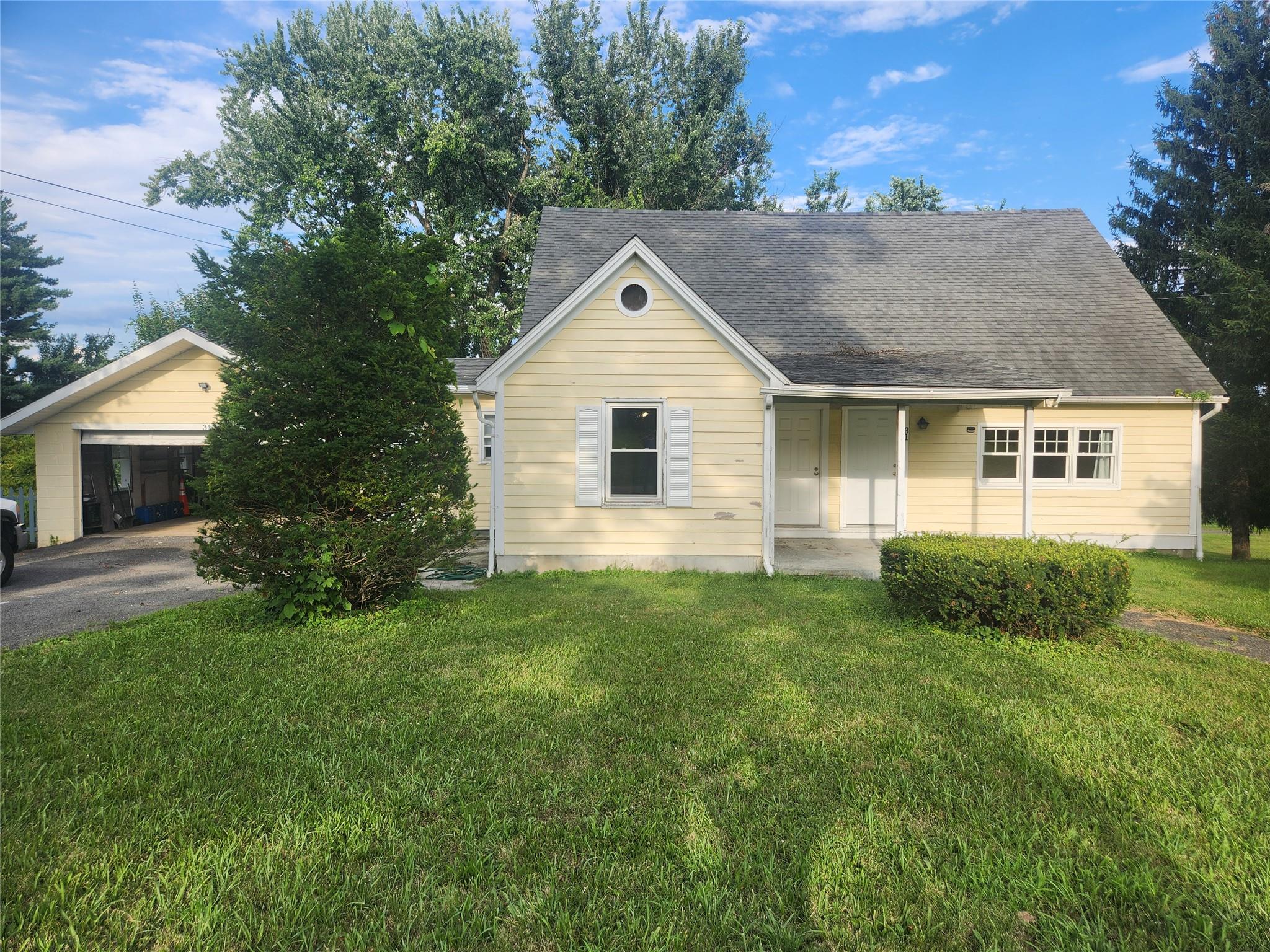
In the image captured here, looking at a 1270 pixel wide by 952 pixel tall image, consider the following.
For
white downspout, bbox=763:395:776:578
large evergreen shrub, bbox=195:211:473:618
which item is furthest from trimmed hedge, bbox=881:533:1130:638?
large evergreen shrub, bbox=195:211:473:618

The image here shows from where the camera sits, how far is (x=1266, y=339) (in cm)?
1199

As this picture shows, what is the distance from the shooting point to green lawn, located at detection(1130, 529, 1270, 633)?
734 centimetres

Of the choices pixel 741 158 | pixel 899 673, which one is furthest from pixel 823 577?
pixel 741 158

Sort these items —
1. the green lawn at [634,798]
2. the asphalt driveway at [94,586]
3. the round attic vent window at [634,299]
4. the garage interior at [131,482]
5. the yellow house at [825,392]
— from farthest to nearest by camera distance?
1. the garage interior at [131,482]
2. the yellow house at [825,392]
3. the round attic vent window at [634,299]
4. the asphalt driveway at [94,586]
5. the green lawn at [634,798]

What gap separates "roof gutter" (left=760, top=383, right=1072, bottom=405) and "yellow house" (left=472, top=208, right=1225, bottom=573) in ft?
0.15

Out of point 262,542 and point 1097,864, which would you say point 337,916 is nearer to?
point 1097,864

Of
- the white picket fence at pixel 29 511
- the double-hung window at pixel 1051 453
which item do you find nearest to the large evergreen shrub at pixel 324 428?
the white picket fence at pixel 29 511

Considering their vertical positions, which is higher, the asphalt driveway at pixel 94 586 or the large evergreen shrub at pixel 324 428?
the large evergreen shrub at pixel 324 428

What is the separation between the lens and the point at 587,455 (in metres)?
9.98

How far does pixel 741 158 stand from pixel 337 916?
29874 millimetres

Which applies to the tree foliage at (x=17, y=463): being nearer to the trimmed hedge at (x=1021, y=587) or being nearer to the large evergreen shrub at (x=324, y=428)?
the large evergreen shrub at (x=324, y=428)

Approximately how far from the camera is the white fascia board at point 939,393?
996 cm

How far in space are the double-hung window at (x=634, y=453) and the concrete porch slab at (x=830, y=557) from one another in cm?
235

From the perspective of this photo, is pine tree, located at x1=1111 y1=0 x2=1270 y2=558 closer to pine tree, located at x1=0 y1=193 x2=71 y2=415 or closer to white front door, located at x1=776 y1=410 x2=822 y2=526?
white front door, located at x1=776 y1=410 x2=822 y2=526
